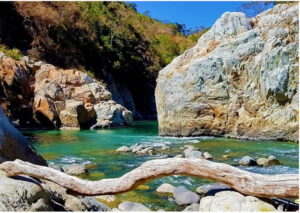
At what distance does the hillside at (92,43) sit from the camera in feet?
142

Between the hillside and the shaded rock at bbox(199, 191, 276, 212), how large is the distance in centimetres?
3836

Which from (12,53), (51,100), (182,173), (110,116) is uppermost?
(12,53)

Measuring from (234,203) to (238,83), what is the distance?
18288mm

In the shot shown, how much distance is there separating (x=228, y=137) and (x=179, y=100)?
13.3ft

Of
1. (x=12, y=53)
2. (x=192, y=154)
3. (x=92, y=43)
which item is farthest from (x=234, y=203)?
(x=92, y=43)

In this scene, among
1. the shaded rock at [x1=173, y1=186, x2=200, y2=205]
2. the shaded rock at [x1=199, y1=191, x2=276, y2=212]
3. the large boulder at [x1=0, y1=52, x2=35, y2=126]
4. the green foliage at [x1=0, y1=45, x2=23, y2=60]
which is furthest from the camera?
the green foliage at [x1=0, y1=45, x2=23, y2=60]

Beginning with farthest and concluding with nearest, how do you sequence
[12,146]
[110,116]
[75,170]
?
[110,116] → [75,170] → [12,146]

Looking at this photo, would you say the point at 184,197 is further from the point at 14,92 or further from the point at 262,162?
the point at 14,92

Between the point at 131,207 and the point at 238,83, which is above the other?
the point at 238,83

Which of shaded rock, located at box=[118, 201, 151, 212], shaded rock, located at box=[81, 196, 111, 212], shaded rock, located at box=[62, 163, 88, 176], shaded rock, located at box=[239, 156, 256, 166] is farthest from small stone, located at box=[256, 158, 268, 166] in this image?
shaded rock, located at box=[81, 196, 111, 212]

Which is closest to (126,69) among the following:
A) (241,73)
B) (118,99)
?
(118,99)

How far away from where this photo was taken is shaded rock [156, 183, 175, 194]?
8972 millimetres

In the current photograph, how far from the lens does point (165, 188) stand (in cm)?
907

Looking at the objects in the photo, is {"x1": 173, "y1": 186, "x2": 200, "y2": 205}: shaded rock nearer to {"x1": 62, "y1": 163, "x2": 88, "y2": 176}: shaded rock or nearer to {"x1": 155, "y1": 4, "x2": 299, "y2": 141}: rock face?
{"x1": 62, "y1": 163, "x2": 88, "y2": 176}: shaded rock
